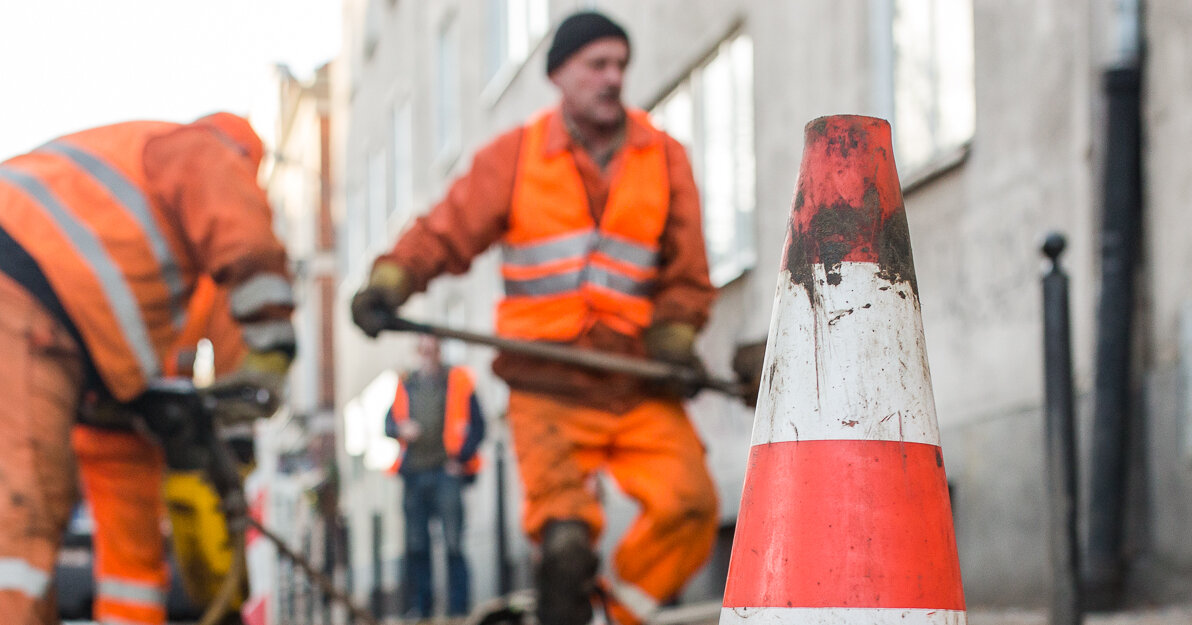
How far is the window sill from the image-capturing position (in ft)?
24.6

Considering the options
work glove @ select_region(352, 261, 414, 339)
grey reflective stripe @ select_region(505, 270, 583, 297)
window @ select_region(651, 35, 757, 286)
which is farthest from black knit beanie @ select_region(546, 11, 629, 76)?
window @ select_region(651, 35, 757, 286)

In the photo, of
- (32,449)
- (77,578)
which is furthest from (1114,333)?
(77,578)

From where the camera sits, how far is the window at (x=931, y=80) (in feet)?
25.2

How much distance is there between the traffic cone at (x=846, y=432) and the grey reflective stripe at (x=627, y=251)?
2019 millimetres

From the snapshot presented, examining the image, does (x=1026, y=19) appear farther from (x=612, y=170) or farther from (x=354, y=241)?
(x=354, y=241)

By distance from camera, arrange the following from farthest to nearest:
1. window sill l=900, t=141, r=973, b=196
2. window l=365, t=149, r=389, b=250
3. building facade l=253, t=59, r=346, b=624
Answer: building facade l=253, t=59, r=346, b=624, window l=365, t=149, r=389, b=250, window sill l=900, t=141, r=973, b=196

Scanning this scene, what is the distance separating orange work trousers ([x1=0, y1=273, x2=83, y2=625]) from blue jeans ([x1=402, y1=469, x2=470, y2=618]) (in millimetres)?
6034

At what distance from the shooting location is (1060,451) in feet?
14.6

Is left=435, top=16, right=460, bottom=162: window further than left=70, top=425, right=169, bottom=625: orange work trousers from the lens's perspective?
Yes

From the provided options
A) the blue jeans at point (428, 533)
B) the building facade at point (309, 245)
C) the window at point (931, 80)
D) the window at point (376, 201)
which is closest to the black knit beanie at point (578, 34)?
the window at point (931, 80)

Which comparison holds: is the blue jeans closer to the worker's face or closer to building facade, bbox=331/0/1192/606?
building facade, bbox=331/0/1192/606

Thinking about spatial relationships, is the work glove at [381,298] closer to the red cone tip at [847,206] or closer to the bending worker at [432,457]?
the red cone tip at [847,206]

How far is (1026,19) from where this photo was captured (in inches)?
274

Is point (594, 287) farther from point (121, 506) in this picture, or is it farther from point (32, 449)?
point (32, 449)
